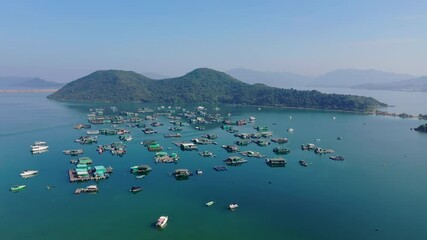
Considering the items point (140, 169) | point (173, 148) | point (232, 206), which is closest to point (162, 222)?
point (232, 206)

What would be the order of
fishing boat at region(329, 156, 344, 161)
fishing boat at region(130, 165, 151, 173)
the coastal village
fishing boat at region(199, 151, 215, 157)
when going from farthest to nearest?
fishing boat at region(199, 151, 215, 157), fishing boat at region(329, 156, 344, 161), fishing boat at region(130, 165, 151, 173), the coastal village

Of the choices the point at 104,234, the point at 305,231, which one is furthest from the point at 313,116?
the point at 104,234

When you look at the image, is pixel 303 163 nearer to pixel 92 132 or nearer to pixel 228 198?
pixel 228 198

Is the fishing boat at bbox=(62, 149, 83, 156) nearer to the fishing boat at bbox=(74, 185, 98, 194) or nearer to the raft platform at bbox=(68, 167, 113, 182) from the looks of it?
the raft platform at bbox=(68, 167, 113, 182)

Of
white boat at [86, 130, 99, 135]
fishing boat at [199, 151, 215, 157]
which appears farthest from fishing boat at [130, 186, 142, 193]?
white boat at [86, 130, 99, 135]

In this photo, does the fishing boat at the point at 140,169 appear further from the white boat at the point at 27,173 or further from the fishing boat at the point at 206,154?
the white boat at the point at 27,173

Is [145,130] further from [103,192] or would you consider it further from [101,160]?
[103,192]
